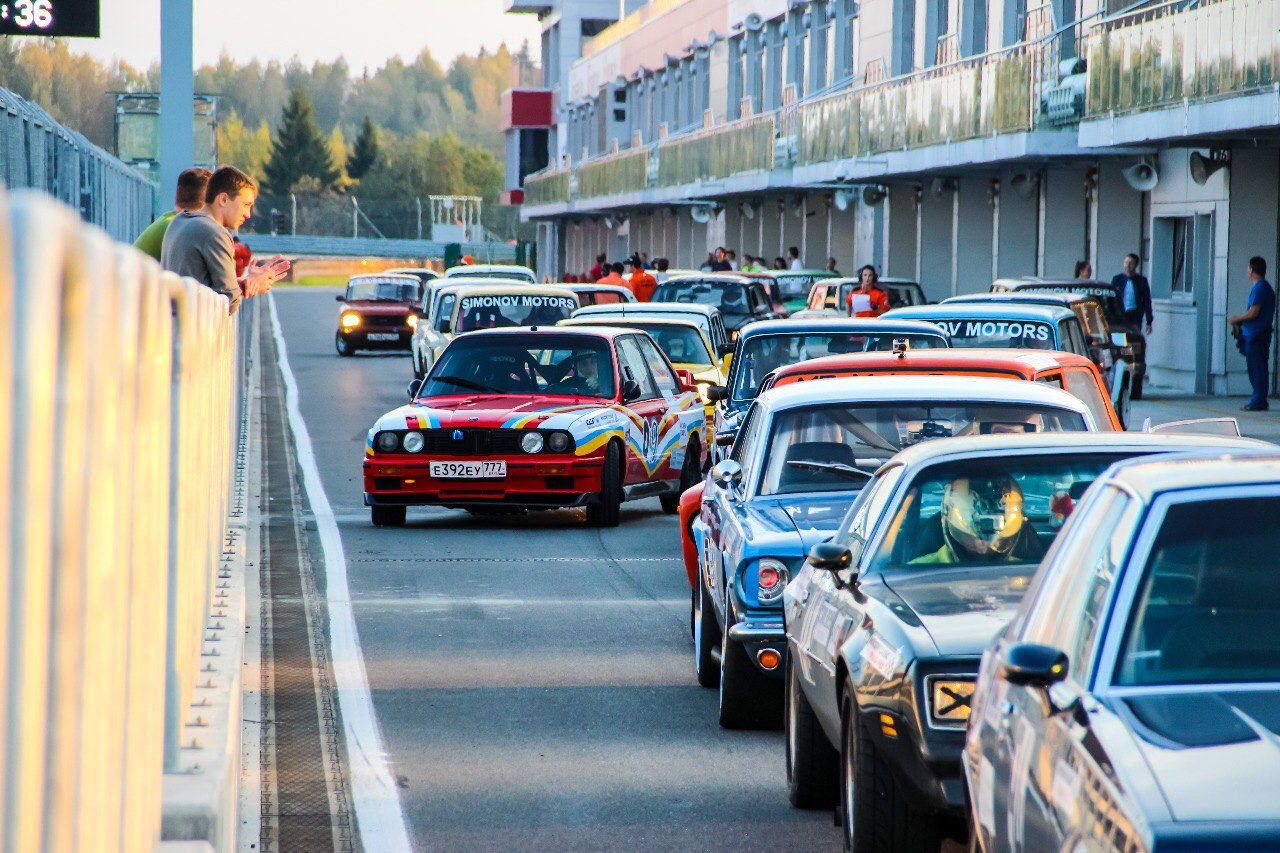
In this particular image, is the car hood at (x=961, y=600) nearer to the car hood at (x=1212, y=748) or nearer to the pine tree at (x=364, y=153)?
the car hood at (x=1212, y=748)

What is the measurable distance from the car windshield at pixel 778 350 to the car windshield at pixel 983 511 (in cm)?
750

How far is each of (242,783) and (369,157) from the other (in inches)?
7351

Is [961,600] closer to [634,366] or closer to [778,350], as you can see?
[778,350]

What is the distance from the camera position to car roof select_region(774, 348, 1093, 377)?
10367 mm

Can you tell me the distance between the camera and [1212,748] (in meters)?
3.66

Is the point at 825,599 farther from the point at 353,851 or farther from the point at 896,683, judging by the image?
the point at 353,851

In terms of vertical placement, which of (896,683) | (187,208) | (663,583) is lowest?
(663,583)

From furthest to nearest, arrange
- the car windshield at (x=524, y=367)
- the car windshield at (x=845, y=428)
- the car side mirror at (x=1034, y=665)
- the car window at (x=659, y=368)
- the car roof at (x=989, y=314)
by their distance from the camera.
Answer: the car window at (x=659, y=368), the car windshield at (x=524, y=367), the car roof at (x=989, y=314), the car windshield at (x=845, y=428), the car side mirror at (x=1034, y=665)

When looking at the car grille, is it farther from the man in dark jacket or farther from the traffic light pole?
the man in dark jacket

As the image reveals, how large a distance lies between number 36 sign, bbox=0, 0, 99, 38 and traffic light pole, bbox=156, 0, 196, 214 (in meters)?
0.90

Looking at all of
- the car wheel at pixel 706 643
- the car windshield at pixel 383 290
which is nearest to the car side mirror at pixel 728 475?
the car wheel at pixel 706 643

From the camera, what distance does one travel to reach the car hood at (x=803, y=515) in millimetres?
7645

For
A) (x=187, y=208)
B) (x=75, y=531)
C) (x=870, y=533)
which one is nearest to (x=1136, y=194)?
(x=187, y=208)

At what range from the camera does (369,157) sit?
19025cm
